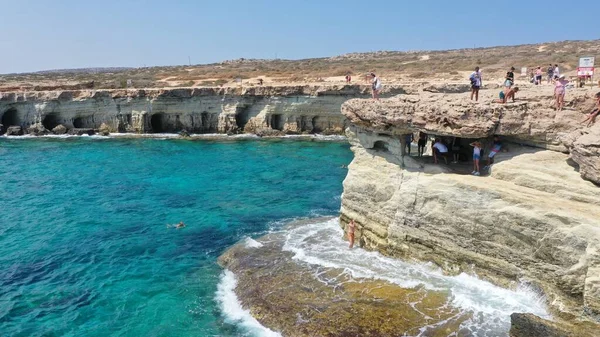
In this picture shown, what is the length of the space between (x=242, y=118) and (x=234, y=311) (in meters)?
38.5

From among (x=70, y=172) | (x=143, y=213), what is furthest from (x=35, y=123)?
(x=143, y=213)

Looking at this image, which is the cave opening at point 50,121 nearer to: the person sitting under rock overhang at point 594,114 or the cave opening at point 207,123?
the cave opening at point 207,123

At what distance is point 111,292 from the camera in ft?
52.9

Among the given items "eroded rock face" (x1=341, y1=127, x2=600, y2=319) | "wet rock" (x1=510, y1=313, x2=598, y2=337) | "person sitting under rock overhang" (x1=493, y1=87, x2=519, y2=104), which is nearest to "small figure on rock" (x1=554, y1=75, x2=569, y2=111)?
Answer: "person sitting under rock overhang" (x1=493, y1=87, x2=519, y2=104)

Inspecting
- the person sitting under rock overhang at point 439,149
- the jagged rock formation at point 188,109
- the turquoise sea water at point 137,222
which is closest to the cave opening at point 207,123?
the jagged rock formation at point 188,109

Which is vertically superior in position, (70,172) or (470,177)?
(470,177)

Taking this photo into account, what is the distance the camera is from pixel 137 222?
920 inches

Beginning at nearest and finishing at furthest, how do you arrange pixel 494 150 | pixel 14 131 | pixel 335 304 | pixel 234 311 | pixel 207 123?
1. pixel 335 304
2. pixel 234 311
3. pixel 494 150
4. pixel 207 123
5. pixel 14 131

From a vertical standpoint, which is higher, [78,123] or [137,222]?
[78,123]

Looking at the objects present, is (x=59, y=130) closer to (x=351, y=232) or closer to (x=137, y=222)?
(x=137, y=222)

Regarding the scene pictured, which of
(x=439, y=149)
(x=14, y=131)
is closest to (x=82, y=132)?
(x=14, y=131)

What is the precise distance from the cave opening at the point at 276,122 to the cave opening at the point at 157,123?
516 inches

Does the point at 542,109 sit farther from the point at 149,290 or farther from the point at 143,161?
the point at 143,161

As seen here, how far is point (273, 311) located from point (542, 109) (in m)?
10.0
